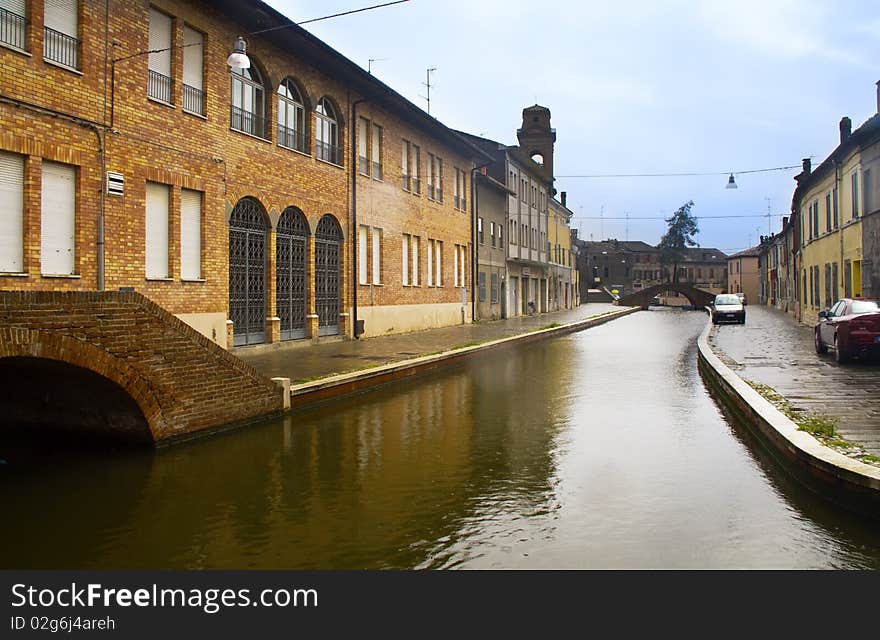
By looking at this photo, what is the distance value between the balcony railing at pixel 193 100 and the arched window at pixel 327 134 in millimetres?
5212

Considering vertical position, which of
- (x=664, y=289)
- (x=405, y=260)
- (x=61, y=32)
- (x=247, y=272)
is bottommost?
(x=247, y=272)

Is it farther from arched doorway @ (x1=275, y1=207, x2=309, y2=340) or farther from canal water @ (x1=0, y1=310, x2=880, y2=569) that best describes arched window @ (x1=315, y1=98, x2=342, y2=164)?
canal water @ (x1=0, y1=310, x2=880, y2=569)

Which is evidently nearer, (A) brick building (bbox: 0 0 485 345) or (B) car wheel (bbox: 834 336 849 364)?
(A) brick building (bbox: 0 0 485 345)

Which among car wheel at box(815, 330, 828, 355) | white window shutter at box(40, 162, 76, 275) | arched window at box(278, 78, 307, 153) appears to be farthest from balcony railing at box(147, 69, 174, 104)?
car wheel at box(815, 330, 828, 355)

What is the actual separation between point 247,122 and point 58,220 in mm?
6570

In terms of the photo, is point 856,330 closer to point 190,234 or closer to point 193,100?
point 190,234

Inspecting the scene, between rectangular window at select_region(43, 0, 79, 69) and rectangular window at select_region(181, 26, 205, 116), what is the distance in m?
2.93

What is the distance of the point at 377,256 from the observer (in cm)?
2620

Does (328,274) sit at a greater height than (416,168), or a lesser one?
lesser

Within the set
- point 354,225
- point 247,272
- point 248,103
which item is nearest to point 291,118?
point 248,103

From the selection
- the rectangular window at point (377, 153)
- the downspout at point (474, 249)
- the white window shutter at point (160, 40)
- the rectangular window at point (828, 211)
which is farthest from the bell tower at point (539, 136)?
the white window shutter at point (160, 40)

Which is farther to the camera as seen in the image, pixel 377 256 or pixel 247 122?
pixel 377 256

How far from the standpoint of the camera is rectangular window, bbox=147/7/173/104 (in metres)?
15.3

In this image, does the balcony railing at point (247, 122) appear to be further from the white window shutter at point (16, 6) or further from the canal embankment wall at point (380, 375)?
the canal embankment wall at point (380, 375)
